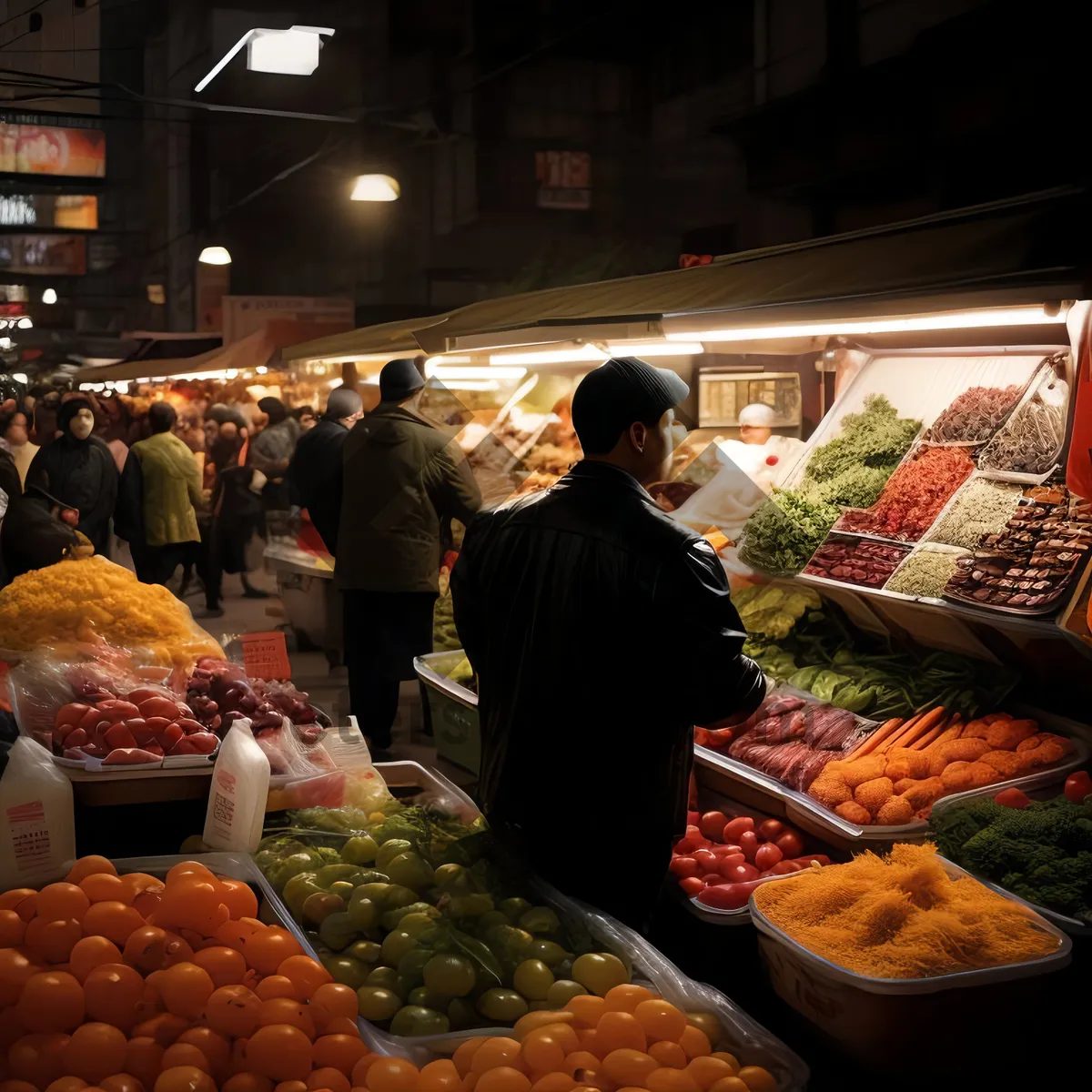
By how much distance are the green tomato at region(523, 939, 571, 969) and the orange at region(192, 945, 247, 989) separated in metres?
0.61

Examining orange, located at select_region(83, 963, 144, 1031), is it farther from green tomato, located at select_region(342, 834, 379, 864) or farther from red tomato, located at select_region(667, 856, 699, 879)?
red tomato, located at select_region(667, 856, 699, 879)

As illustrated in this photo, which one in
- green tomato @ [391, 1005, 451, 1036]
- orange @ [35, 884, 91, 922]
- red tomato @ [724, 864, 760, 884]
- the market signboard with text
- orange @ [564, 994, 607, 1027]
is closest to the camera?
orange @ [564, 994, 607, 1027]

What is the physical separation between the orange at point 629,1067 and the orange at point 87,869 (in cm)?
128

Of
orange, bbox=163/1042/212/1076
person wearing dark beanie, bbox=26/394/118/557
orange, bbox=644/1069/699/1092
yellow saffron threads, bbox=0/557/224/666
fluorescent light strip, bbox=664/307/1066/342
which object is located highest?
fluorescent light strip, bbox=664/307/1066/342

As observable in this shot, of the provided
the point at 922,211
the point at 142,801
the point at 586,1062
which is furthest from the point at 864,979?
the point at 922,211

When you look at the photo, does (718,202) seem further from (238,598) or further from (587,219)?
(238,598)

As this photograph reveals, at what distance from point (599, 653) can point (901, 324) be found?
2220mm

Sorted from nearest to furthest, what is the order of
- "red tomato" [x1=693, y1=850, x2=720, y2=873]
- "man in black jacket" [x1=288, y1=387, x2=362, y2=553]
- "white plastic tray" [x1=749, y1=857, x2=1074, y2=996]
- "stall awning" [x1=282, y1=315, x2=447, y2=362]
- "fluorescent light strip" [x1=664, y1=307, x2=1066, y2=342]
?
1. "white plastic tray" [x1=749, y1=857, x2=1074, y2=996]
2. "fluorescent light strip" [x1=664, y1=307, x2=1066, y2=342]
3. "red tomato" [x1=693, y1=850, x2=720, y2=873]
4. "stall awning" [x1=282, y1=315, x2=447, y2=362]
5. "man in black jacket" [x1=288, y1=387, x2=362, y2=553]

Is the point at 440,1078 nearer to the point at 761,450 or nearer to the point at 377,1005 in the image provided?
the point at 377,1005

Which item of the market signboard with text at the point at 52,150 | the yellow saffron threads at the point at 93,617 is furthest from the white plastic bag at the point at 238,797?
the market signboard with text at the point at 52,150

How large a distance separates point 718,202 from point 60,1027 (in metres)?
8.45

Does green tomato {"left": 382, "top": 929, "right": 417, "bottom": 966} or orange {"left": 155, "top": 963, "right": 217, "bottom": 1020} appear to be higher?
orange {"left": 155, "top": 963, "right": 217, "bottom": 1020}

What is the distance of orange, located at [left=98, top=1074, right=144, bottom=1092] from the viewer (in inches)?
84.1

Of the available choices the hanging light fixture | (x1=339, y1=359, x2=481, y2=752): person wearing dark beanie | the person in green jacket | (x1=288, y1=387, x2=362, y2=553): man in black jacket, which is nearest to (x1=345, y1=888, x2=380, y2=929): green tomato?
(x1=339, y1=359, x2=481, y2=752): person wearing dark beanie
